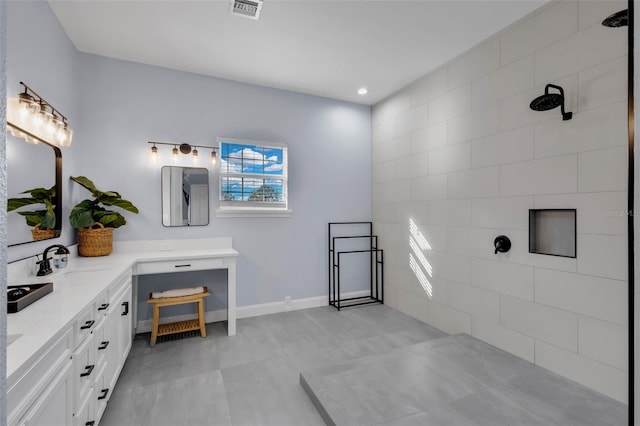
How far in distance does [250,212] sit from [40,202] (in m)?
1.96

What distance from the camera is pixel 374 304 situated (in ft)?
14.1

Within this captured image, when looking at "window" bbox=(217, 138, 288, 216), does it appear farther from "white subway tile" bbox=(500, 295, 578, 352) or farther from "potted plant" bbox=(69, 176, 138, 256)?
"white subway tile" bbox=(500, 295, 578, 352)

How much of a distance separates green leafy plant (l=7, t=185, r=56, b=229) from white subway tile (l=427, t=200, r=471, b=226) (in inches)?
135

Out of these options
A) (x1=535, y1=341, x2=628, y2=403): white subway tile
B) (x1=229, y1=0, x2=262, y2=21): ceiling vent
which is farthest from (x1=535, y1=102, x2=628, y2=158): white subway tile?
(x1=229, y1=0, x2=262, y2=21): ceiling vent

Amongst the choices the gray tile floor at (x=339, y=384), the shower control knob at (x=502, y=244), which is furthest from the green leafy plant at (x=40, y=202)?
the shower control knob at (x=502, y=244)

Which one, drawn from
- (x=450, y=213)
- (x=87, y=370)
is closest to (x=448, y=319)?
(x=450, y=213)

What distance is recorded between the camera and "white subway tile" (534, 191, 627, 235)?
6.58 ft

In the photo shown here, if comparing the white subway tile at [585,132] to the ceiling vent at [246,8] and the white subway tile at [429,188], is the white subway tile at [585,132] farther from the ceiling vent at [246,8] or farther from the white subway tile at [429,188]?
the ceiling vent at [246,8]

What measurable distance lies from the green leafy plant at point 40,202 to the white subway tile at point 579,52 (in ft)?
12.1

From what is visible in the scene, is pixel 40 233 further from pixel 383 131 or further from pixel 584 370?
pixel 584 370

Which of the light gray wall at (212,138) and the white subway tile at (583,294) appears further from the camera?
the light gray wall at (212,138)

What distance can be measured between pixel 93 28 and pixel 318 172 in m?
2.68

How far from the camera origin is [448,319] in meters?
3.30

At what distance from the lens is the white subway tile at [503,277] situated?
8.45 feet
